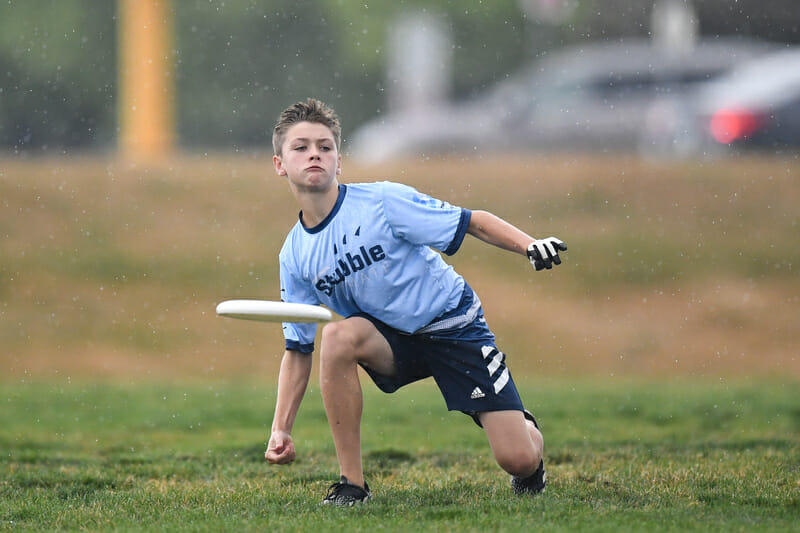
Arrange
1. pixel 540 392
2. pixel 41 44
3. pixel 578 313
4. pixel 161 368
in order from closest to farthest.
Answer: pixel 540 392
pixel 161 368
pixel 578 313
pixel 41 44

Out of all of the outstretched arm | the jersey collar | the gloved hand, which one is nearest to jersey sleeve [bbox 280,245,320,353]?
the jersey collar

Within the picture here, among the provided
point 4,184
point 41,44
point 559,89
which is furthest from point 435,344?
point 41,44

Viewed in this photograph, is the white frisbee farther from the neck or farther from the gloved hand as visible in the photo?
the gloved hand

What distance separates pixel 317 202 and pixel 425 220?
431 mm

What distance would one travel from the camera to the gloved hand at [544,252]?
4.23m

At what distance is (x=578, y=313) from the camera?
41.9 feet

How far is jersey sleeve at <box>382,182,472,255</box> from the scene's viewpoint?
15.3 feet

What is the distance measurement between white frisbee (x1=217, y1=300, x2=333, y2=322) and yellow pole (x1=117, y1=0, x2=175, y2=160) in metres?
12.0

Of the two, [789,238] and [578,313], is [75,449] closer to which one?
[578,313]

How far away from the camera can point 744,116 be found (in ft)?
48.2

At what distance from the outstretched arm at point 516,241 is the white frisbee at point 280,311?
0.67 m

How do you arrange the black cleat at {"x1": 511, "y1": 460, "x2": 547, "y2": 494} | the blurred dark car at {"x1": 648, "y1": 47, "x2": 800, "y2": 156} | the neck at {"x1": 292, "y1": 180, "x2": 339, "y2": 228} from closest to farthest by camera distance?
the neck at {"x1": 292, "y1": 180, "x2": 339, "y2": 228} < the black cleat at {"x1": 511, "y1": 460, "x2": 547, "y2": 494} < the blurred dark car at {"x1": 648, "y1": 47, "x2": 800, "y2": 156}

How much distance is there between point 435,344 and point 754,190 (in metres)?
10.1

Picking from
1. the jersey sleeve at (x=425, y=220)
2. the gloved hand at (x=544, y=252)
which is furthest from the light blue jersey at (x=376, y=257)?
the gloved hand at (x=544, y=252)
